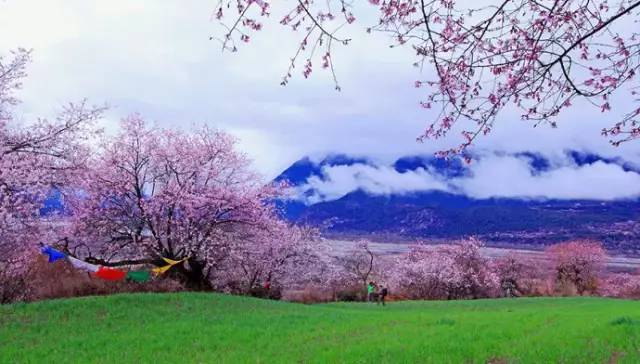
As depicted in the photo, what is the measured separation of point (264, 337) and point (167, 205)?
522 inches

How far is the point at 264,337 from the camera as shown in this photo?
14938 mm

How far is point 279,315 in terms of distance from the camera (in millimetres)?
20828

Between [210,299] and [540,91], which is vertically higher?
[540,91]

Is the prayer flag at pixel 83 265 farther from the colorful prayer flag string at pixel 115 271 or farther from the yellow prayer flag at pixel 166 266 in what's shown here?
the yellow prayer flag at pixel 166 266

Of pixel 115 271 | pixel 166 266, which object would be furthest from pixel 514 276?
pixel 115 271

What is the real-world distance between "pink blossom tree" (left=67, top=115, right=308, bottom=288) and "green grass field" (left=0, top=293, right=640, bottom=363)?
18.9 ft

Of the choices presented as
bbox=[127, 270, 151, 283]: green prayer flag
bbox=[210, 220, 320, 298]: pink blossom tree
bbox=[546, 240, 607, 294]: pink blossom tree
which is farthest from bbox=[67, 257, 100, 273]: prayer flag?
bbox=[546, 240, 607, 294]: pink blossom tree

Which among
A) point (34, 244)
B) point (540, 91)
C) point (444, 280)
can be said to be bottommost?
point (444, 280)

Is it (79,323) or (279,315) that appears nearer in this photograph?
(79,323)

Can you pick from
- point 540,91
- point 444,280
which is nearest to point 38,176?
point 540,91

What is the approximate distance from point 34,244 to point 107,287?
5.75 metres

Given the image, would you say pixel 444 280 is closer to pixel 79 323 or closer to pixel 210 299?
pixel 210 299

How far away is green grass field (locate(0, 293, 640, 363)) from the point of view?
11047mm

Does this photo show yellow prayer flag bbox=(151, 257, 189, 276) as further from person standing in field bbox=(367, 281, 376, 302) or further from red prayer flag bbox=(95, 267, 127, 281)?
person standing in field bbox=(367, 281, 376, 302)
